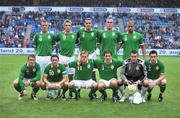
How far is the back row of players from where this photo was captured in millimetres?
11078

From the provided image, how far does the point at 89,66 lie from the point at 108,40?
1119 millimetres

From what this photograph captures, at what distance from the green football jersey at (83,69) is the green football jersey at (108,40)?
0.85m

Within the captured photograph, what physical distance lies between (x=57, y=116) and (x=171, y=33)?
28355 millimetres

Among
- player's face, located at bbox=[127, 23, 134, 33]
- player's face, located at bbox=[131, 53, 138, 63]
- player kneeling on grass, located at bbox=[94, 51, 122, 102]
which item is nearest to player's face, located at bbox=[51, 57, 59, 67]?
player kneeling on grass, located at bbox=[94, 51, 122, 102]

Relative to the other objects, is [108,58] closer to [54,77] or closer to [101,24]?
[54,77]

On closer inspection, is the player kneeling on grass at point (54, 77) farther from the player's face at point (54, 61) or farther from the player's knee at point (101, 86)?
the player's knee at point (101, 86)

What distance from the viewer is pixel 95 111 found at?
973 cm

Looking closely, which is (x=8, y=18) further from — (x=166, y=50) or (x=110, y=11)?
(x=166, y=50)

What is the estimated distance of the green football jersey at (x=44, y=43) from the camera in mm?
12117

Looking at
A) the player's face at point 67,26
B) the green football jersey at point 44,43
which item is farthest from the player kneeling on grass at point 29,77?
the player's face at point 67,26

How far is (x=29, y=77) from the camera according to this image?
37.2 feet

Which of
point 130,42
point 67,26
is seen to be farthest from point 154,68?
point 67,26

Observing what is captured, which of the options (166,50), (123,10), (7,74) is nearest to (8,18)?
(123,10)

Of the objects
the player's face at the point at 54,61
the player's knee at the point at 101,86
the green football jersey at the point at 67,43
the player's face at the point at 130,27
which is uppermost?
the player's face at the point at 130,27
